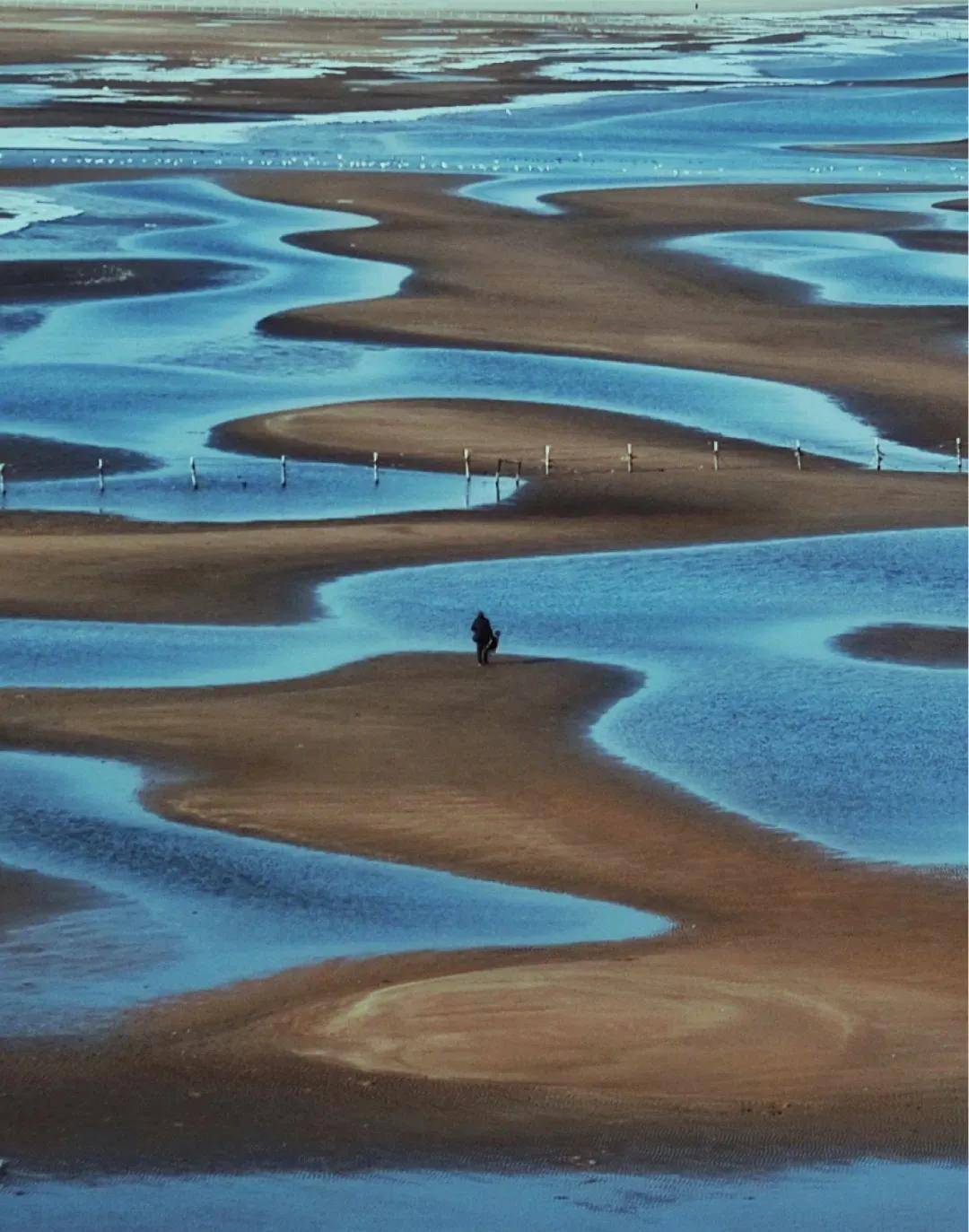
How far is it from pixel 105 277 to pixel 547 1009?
140 ft

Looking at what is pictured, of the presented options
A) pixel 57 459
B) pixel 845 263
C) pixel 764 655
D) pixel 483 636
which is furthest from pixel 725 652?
pixel 845 263

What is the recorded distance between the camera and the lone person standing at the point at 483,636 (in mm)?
27078

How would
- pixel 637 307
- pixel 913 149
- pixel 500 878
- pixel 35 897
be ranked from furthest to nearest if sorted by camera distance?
1. pixel 913 149
2. pixel 637 307
3. pixel 500 878
4. pixel 35 897

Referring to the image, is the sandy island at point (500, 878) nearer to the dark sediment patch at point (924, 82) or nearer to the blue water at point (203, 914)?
the blue water at point (203, 914)

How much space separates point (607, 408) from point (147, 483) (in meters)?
9.61

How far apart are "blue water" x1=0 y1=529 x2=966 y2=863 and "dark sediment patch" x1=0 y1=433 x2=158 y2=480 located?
7.99m

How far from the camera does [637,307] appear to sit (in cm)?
5438

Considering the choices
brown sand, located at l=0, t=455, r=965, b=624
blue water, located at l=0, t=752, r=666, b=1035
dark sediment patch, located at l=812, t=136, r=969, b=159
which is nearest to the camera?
blue water, located at l=0, t=752, r=666, b=1035

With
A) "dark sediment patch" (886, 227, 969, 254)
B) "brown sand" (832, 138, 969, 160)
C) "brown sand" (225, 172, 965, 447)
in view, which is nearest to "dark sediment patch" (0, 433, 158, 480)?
"brown sand" (225, 172, 965, 447)

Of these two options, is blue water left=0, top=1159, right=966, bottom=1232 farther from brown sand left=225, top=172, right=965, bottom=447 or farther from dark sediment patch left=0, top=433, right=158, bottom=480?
brown sand left=225, top=172, right=965, bottom=447

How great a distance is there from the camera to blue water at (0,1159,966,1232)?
13336 millimetres

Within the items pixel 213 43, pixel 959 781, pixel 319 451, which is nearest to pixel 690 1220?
pixel 959 781

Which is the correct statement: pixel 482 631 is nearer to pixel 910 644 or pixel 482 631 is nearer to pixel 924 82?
pixel 910 644

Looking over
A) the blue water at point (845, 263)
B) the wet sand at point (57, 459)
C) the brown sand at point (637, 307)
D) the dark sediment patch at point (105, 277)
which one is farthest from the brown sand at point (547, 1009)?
the blue water at point (845, 263)
